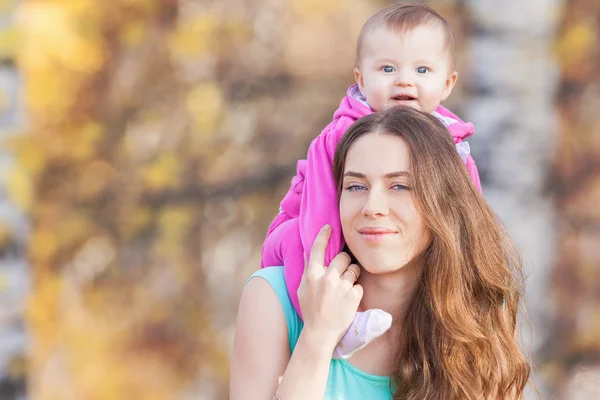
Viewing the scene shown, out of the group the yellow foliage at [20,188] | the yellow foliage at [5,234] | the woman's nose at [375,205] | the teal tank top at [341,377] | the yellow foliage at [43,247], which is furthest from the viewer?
the yellow foliage at [43,247]

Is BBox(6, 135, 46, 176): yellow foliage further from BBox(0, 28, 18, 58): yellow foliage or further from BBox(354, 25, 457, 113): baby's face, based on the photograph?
BBox(354, 25, 457, 113): baby's face

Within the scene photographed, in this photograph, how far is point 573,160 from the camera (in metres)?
5.52

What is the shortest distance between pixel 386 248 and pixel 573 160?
3.76 m

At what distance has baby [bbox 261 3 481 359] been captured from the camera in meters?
2.17

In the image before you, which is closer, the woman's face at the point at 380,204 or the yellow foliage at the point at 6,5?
the woman's face at the point at 380,204

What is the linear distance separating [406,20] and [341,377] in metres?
0.89

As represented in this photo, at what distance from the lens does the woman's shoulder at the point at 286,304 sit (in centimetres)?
216

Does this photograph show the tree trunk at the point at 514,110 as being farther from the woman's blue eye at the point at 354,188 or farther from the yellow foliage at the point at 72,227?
the woman's blue eye at the point at 354,188

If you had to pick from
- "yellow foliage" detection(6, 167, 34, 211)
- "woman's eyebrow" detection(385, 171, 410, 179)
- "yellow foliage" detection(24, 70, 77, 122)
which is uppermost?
"yellow foliage" detection(24, 70, 77, 122)

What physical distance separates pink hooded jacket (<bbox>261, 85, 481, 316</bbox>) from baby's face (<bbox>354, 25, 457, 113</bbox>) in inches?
2.1

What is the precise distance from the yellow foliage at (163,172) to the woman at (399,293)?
3775 mm

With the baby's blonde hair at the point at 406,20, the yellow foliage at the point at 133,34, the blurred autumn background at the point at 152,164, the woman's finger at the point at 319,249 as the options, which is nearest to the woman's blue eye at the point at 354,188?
the woman's finger at the point at 319,249

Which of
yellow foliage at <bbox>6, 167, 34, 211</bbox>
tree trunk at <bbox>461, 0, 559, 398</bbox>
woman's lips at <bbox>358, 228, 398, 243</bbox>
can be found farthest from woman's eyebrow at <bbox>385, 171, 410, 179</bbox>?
yellow foliage at <bbox>6, 167, 34, 211</bbox>

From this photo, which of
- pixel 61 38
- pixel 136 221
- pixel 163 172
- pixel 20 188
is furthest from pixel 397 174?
pixel 61 38
